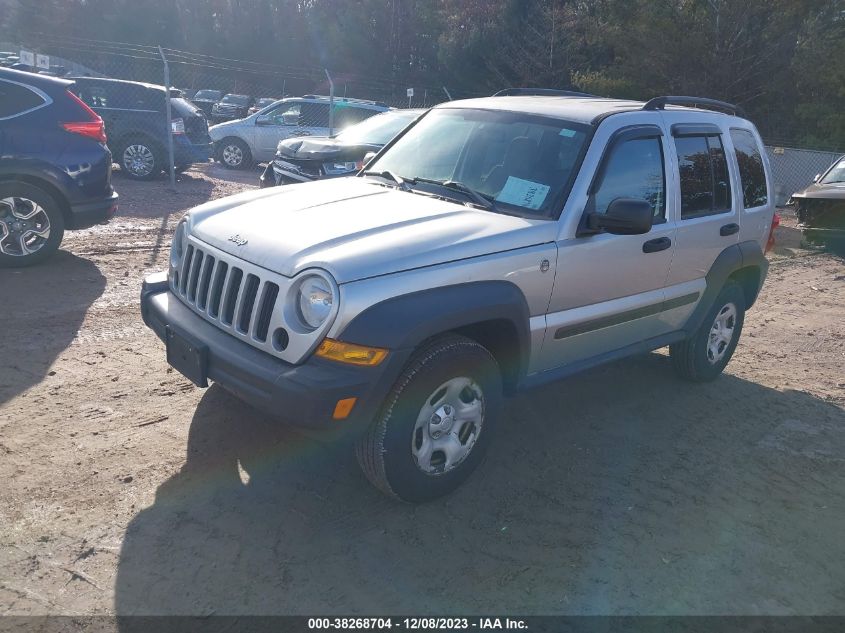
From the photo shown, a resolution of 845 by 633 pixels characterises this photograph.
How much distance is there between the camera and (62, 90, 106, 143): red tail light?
6813 millimetres

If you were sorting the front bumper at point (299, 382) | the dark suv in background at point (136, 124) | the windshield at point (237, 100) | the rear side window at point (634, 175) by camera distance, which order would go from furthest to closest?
1. the windshield at point (237, 100)
2. the dark suv in background at point (136, 124)
3. the rear side window at point (634, 175)
4. the front bumper at point (299, 382)

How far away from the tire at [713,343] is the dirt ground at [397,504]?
15cm

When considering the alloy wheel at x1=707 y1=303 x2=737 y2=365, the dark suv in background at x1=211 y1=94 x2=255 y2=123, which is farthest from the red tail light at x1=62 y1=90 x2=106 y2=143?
the dark suv in background at x1=211 y1=94 x2=255 y2=123

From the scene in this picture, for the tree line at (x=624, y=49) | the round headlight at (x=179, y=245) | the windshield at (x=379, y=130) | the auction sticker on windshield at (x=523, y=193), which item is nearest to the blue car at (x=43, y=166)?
the round headlight at (x=179, y=245)

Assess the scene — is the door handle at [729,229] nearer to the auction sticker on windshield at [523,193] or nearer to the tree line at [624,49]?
the auction sticker on windshield at [523,193]

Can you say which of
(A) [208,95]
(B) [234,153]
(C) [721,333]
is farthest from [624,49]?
(A) [208,95]

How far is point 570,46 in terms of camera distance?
80.8ft

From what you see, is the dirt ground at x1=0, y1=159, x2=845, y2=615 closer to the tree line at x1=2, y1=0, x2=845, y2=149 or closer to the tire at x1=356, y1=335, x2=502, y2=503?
the tire at x1=356, y1=335, x2=502, y2=503

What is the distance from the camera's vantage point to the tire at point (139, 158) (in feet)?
41.1

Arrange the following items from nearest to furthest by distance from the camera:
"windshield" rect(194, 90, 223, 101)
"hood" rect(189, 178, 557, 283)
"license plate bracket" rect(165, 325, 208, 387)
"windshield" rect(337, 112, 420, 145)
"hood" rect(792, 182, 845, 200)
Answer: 1. "hood" rect(189, 178, 557, 283)
2. "license plate bracket" rect(165, 325, 208, 387)
3. "windshield" rect(337, 112, 420, 145)
4. "hood" rect(792, 182, 845, 200)
5. "windshield" rect(194, 90, 223, 101)

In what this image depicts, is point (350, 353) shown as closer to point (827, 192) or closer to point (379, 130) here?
point (379, 130)

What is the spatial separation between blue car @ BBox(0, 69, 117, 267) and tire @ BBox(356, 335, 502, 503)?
4783 mm

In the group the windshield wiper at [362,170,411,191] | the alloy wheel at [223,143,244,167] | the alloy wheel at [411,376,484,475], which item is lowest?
the alloy wheel at [223,143,244,167]

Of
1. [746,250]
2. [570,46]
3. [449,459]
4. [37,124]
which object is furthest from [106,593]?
[570,46]
